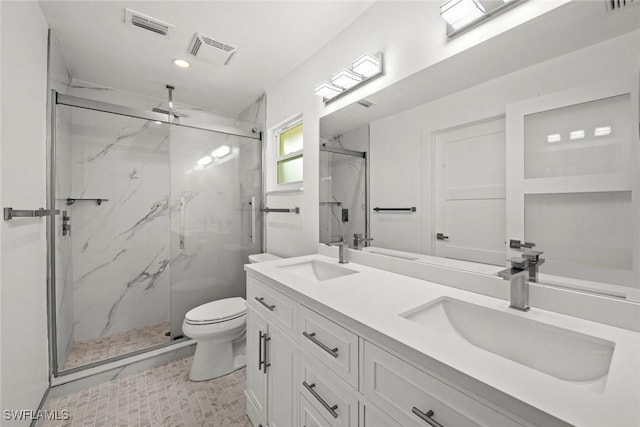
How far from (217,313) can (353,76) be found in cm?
192

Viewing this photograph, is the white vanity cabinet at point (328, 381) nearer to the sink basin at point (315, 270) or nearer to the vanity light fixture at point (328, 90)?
the sink basin at point (315, 270)

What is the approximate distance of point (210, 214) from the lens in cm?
256

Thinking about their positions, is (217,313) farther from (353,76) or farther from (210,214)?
(353,76)

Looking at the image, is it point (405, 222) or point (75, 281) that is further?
point (75, 281)

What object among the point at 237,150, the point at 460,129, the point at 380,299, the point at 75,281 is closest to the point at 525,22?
the point at 460,129

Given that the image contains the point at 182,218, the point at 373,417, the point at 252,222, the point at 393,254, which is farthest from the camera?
the point at 252,222

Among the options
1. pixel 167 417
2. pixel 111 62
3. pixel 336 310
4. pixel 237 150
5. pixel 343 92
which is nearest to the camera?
pixel 336 310

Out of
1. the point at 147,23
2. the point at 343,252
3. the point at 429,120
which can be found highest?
the point at 147,23

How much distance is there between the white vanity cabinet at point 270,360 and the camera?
3.72 ft

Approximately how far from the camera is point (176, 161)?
2.45m

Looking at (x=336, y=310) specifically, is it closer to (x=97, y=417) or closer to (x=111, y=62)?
(x=97, y=417)

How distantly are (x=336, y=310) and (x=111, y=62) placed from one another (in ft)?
8.29

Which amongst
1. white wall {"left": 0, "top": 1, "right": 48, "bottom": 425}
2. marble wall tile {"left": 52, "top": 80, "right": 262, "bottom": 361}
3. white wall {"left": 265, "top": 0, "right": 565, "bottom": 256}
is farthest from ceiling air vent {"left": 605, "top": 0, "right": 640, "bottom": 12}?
marble wall tile {"left": 52, "top": 80, "right": 262, "bottom": 361}

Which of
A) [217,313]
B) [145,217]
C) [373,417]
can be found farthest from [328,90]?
[145,217]
